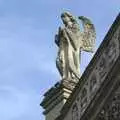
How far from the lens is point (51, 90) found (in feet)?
53.1

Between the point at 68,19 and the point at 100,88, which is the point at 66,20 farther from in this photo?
the point at 100,88

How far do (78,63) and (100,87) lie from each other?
3.14 m

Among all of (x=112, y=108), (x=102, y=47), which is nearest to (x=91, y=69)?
(x=102, y=47)

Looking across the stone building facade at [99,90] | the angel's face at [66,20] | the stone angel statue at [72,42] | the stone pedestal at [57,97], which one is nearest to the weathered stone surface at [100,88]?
the stone building facade at [99,90]

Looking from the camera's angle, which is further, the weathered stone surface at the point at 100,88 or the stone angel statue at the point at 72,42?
the stone angel statue at the point at 72,42

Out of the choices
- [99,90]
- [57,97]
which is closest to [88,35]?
[57,97]

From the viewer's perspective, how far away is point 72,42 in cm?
1672

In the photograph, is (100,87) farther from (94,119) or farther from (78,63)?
(78,63)

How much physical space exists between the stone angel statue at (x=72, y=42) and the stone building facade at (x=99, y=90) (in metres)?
0.74

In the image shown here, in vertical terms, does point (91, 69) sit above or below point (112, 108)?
above

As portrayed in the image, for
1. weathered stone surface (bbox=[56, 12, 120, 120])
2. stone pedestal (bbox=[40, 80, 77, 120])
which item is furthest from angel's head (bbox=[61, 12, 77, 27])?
weathered stone surface (bbox=[56, 12, 120, 120])

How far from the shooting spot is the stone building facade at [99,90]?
12906 millimetres

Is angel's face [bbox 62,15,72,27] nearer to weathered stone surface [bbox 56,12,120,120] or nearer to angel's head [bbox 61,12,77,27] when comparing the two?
angel's head [bbox 61,12,77,27]

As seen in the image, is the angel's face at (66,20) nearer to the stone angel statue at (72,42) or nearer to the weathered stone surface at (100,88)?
the stone angel statue at (72,42)
